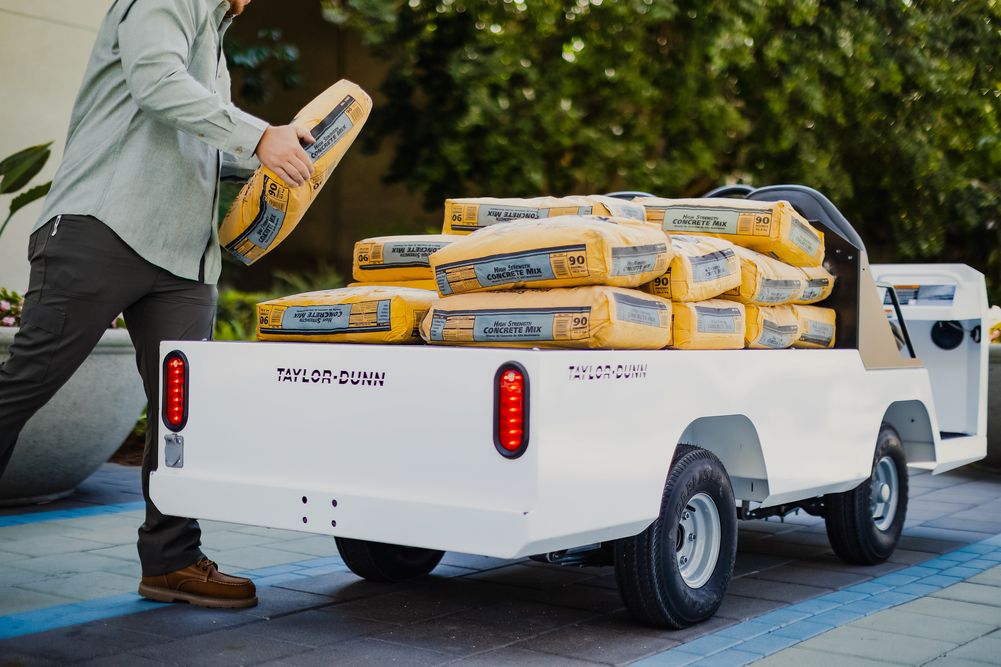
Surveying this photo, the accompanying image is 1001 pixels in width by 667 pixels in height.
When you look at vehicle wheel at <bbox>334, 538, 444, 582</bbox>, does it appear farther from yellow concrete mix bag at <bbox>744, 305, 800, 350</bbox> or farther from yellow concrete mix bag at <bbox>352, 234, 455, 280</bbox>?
yellow concrete mix bag at <bbox>744, 305, 800, 350</bbox>

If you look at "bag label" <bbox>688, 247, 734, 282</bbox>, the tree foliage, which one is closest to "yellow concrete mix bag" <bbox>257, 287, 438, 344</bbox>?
"bag label" <bbox>688, 247, 734, 282</bbox>

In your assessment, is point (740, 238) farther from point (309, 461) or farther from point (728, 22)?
point (728, 22)

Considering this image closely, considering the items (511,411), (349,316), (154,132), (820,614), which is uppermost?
(154,132)

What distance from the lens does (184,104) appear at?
11.5ft

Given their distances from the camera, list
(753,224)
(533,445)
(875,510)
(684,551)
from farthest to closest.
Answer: (875,510), (753,224), (684,551), (533,445)

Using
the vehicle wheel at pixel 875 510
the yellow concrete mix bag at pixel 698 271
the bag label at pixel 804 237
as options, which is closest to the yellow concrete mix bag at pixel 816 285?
the bag label at pixel 804 237

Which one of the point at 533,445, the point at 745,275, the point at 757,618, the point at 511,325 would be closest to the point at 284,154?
the point at 511,325

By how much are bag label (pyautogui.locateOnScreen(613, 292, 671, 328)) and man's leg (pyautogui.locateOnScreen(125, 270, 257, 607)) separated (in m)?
1.69

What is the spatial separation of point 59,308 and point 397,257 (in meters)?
1.38

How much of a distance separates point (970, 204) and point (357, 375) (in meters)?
12.7

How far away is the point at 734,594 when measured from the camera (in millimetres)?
4430

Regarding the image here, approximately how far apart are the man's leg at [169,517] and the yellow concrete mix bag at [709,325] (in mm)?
1824

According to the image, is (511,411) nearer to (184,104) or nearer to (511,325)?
(511,325)

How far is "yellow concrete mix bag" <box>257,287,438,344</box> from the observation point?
3.59 meters
